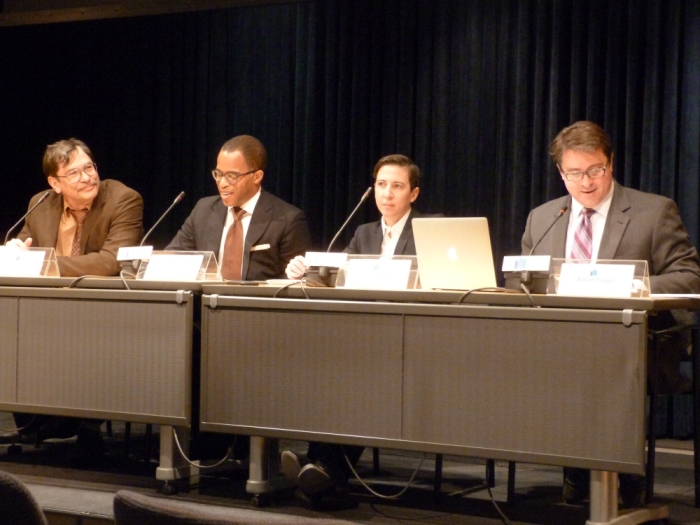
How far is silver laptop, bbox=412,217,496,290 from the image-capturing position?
2.55 meters

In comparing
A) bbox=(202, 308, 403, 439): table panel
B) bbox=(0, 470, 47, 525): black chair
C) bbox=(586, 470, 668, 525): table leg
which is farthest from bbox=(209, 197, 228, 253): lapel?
bbox=(0, 470, 47, 525): black chair

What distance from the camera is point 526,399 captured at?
2361mm

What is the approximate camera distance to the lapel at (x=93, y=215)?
145 inches

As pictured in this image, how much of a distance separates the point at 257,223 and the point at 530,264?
147 centimetres

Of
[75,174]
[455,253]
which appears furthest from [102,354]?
[455,253]

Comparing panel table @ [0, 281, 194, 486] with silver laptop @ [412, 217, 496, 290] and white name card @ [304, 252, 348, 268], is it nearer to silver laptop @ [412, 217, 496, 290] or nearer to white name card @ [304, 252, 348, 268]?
white name card @ [304, 252, 348, 268]

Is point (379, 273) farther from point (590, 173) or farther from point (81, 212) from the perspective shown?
point (81, 212)

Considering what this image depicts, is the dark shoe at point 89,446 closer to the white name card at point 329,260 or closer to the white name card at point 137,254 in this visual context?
the white name card at point 137,254

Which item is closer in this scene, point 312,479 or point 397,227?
point 312,479

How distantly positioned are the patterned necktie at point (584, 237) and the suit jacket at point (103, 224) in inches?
65.7

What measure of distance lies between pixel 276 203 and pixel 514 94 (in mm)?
1782

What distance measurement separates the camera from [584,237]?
10.2ft

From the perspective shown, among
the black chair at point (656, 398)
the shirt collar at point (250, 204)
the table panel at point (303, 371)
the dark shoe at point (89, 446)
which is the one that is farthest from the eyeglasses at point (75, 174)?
the black chair at point (656, 398)

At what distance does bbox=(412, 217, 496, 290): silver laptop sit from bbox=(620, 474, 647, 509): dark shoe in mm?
678
